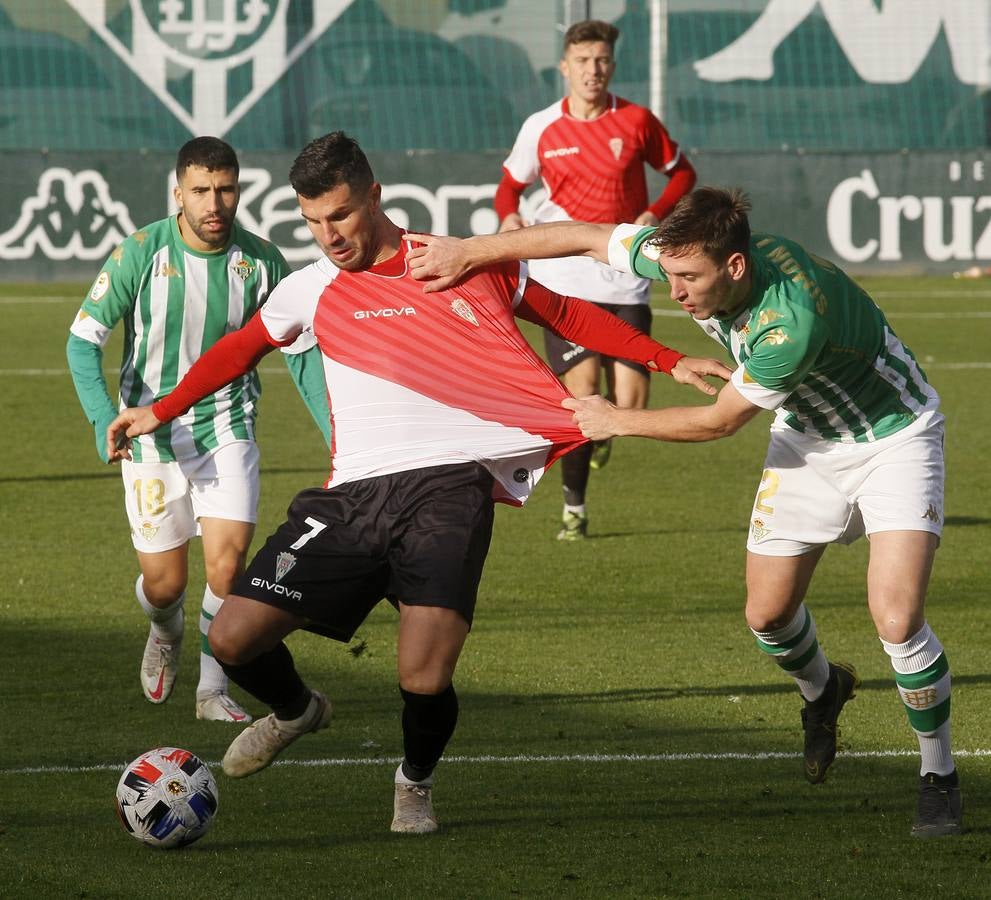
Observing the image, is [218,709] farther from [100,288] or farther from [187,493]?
[100,288]

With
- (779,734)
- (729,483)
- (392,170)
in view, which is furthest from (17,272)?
(779,734)

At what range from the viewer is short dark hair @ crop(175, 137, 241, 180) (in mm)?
6809

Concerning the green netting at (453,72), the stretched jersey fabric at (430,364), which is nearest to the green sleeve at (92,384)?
the stretched jersey fabric at (430,364)

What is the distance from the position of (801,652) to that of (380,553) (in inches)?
61.1

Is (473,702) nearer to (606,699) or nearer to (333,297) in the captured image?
(606,699)

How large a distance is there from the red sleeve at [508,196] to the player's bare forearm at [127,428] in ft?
17.4

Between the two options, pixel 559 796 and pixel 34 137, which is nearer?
pixel 559 796

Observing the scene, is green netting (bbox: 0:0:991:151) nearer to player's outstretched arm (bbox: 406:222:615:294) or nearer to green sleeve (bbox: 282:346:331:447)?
green sleeve (bbox: 282:346:331:447)

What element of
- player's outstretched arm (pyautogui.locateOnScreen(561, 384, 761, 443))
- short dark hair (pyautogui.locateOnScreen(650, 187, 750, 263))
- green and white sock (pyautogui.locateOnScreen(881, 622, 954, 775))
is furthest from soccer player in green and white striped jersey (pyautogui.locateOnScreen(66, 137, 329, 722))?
green and white sock (pyautogui.locateOnScreen(881, 622, 954, 775))

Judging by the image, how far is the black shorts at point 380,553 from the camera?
543 cm

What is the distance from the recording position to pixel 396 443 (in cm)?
567

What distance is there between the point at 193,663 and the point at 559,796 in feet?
8.37

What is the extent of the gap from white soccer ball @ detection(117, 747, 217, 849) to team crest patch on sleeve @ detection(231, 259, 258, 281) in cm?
229

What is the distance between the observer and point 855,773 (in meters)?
6.16
